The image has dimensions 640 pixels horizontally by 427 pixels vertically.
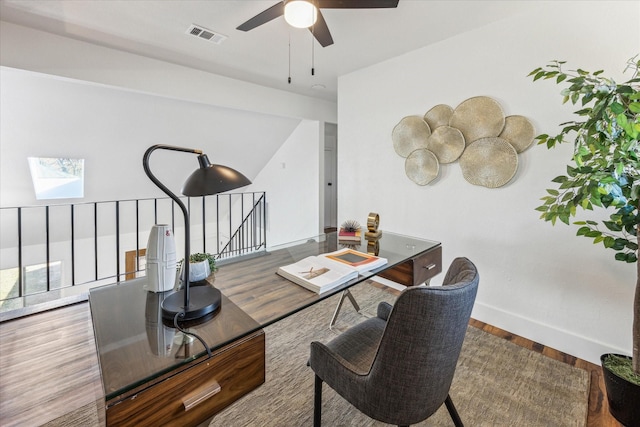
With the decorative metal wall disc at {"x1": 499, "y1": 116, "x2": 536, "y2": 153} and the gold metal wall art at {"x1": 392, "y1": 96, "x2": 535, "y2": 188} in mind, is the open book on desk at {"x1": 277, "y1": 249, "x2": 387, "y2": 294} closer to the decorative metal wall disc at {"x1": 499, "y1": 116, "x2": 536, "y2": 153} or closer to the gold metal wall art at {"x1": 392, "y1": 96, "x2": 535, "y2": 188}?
the gold metal wall art at {"x1": 392, "y1": 96, "x2": 535, "y2": 188}

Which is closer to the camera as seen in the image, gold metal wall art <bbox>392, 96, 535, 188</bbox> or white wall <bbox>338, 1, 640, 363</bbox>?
white wall <bbox>338, 1, 640, 363</bbox>

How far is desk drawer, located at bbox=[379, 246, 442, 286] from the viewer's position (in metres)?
1.81

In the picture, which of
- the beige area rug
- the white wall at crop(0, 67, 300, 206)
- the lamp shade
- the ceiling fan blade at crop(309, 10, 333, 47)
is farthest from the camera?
the white wall at crop(0, 67, 300, 206)

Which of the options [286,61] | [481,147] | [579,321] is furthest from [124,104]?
[579,321]

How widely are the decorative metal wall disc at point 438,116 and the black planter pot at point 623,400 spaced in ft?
6.75

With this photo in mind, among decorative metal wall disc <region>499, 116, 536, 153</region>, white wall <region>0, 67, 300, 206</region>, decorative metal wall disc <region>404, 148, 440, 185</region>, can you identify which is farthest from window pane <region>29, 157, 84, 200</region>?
decorative metal wall disc <region>499, 116, 536, 153</region>

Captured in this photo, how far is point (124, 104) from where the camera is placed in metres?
3.41

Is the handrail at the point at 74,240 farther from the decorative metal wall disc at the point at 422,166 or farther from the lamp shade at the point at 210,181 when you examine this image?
the lamp shade at the point at 210,181

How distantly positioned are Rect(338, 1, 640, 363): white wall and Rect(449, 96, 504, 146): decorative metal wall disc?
8 centimetres

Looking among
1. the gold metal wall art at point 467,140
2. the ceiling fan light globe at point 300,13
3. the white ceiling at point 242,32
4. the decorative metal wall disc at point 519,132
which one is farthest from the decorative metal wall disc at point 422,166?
the ceiling fan light globe at point 300,13

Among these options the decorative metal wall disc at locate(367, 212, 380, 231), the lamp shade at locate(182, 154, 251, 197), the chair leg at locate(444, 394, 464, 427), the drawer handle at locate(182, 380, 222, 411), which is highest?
the lamp shade at locate(182, 154, 251, 197)

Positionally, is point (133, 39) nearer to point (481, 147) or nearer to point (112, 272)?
point (481, 147)

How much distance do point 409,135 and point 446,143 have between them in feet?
1.33

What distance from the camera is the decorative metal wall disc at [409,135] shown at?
9.20ft
